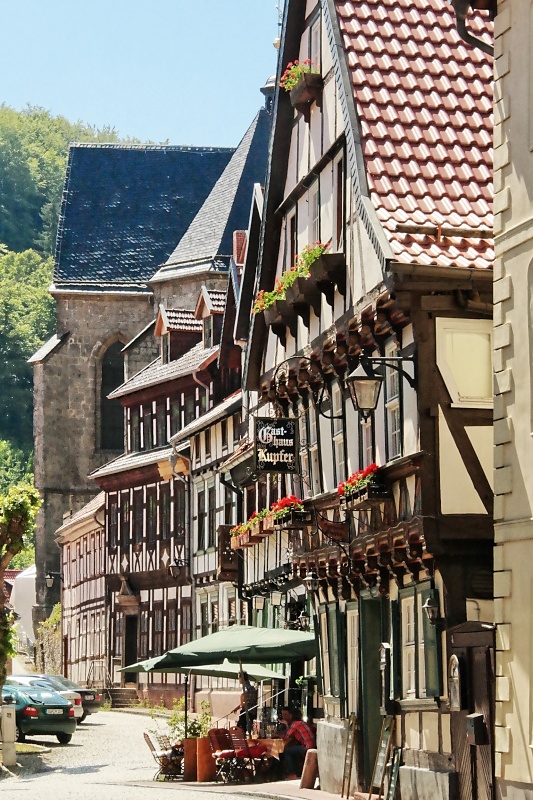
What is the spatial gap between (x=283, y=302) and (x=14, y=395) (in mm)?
64230

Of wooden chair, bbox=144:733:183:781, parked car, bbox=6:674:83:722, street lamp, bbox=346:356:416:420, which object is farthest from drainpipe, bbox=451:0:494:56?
parked car, bbox=6:674:83:722

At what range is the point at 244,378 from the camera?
1097 inches

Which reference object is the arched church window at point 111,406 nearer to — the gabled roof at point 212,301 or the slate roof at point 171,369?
the slate roof at point 171,369

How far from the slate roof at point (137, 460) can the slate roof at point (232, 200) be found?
7878mm

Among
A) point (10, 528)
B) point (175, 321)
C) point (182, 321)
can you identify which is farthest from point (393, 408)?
point (182, 321)

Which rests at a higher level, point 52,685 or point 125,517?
point 125,517

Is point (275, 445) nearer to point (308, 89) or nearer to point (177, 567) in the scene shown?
point (308, 89)

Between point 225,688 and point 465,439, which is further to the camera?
point 225,688

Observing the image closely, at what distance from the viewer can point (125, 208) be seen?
223 ft

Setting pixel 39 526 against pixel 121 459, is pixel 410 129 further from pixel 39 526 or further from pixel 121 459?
pixel 39 526

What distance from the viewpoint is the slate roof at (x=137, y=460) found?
157ft

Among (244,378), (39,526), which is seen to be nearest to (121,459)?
(39,526)

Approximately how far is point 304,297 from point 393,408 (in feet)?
12.0

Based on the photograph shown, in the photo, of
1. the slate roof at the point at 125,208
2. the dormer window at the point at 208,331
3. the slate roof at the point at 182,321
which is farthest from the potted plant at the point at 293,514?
the slate roof at the point at 125,208
